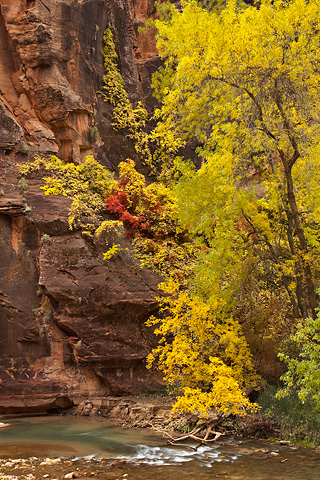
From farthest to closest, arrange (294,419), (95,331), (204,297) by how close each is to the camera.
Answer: (95,331) < (204,297) < (294,419)

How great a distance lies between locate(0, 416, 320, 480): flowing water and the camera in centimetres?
814

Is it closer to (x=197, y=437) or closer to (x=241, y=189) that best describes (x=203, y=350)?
(x=197, y=437)

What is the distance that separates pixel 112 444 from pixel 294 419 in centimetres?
482

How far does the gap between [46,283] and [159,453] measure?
8.03m

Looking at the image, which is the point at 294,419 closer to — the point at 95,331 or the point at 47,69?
the point at 95,331

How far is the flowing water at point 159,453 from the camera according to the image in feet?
26.7

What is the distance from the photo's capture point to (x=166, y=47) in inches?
481

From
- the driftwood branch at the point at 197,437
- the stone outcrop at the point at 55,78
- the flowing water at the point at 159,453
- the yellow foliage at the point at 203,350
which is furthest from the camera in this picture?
the stone outcrop at the point at 55,78

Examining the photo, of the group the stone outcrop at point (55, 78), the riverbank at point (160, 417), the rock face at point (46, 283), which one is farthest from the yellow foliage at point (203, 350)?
the stone outcrop at point (55, 78)

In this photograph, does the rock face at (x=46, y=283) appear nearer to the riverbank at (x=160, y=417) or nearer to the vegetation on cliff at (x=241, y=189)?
the riverbank at (x=160, y=417)

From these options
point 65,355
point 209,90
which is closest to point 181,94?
point 209,90

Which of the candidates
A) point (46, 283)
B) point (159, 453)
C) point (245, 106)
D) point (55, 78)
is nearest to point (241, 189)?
point (245, 106)

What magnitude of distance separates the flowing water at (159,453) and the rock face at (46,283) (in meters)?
2.65

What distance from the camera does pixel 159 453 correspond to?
9.77m
